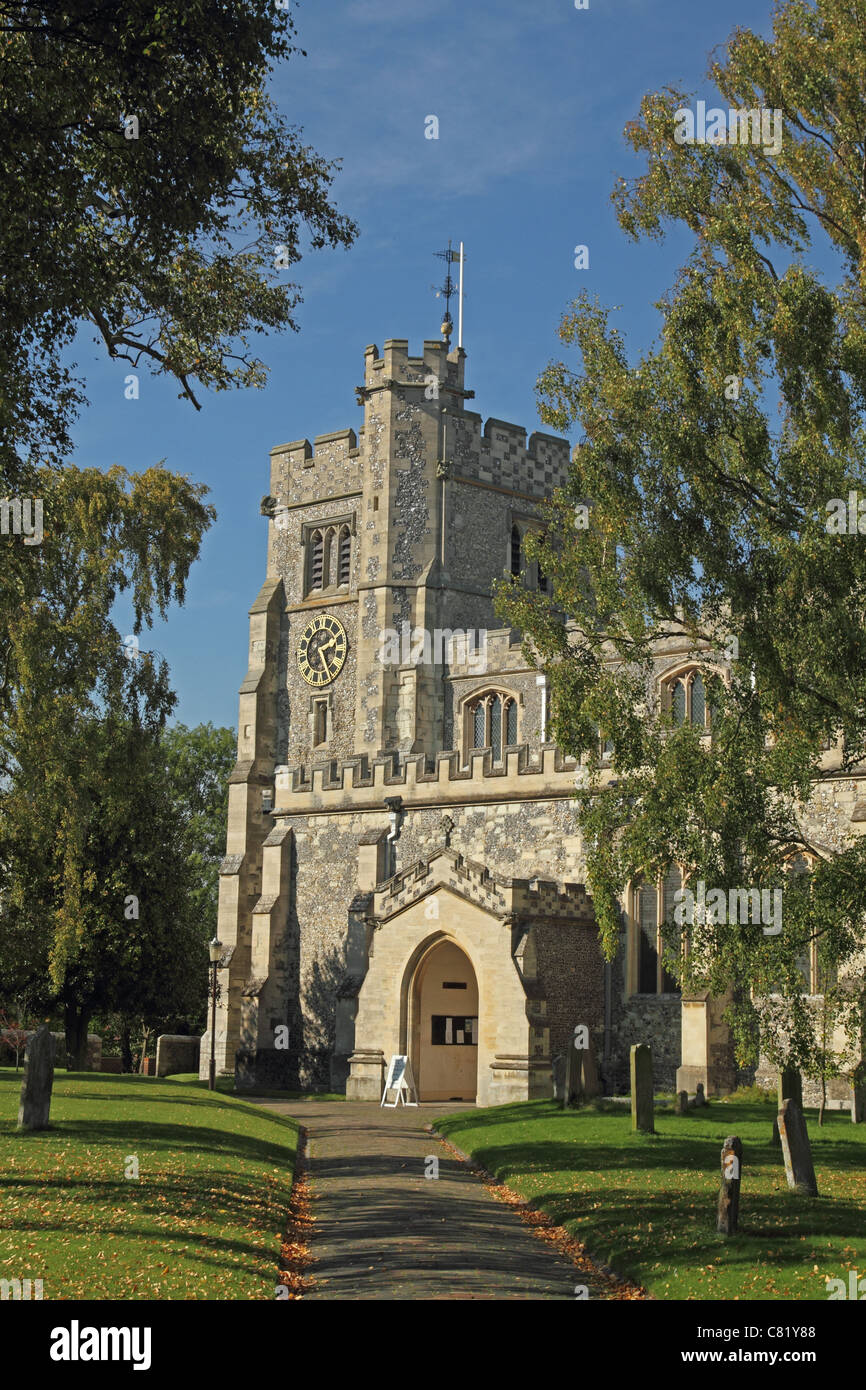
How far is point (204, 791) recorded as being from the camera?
64438mm

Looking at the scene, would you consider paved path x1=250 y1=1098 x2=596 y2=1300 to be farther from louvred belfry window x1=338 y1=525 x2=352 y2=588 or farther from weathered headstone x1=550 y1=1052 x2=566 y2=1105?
louvred belfry window x1=338 y1=525 x2=352 y2=588

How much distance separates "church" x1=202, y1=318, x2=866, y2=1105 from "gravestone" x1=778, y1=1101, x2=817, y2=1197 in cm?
996

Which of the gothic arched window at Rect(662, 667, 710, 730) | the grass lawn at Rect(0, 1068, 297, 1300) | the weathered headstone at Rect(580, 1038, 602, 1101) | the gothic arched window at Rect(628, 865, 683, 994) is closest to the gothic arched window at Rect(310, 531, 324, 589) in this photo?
the gothic arched window at Rect(662, 667, 710, 730)

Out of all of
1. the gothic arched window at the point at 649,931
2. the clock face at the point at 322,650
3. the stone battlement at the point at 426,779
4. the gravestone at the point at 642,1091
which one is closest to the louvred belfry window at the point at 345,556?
the clock face at the point at 322,650

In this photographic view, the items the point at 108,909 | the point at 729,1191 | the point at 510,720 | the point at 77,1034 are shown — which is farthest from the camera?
the point at 77,1034

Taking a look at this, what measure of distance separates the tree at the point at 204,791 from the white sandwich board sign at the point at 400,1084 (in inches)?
1251

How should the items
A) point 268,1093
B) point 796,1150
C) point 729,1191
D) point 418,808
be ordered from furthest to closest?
point 268,1093 < point 418,808 < point 796,1150 < point 729,1191

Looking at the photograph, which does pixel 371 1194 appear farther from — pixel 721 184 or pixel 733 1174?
pixel 721 184

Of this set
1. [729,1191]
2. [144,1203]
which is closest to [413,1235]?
[144,1203]

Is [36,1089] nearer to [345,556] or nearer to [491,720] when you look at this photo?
[491,720]

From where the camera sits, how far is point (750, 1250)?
456 inches

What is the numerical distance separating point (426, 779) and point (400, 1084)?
779 centimetres
